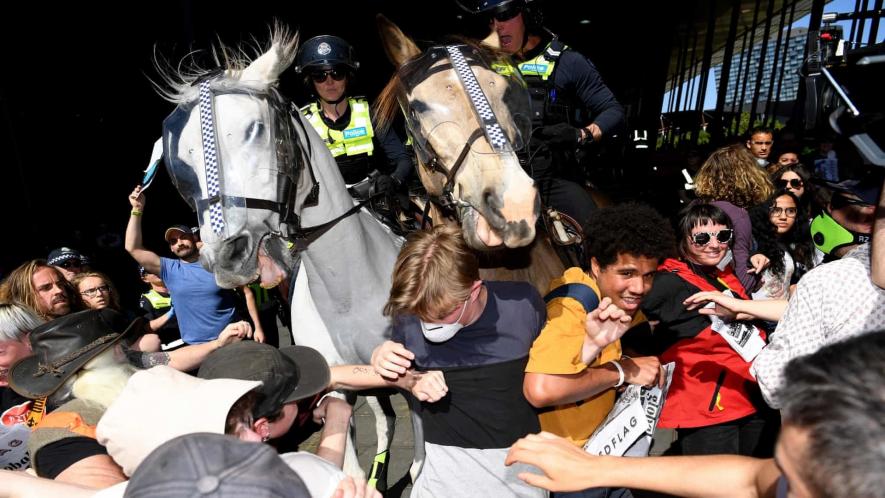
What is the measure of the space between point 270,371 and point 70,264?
4.12m

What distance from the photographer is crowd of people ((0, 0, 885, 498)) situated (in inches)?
50.9

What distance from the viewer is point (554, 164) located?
11.8 ft

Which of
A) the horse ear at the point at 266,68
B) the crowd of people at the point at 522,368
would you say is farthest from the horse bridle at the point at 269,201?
the crowd of people at the point at 522,368

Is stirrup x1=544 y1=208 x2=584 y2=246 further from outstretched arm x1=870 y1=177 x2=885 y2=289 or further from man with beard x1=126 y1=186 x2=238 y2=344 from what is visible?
man with beard x1=126 y1=186 x2=238 y2=344

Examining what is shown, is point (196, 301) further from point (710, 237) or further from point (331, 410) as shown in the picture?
point (710, 237)

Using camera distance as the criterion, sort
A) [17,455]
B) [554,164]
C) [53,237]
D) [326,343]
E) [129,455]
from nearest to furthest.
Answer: [129,455] < [17,455] < [326,343] < [554,164] < [53,237]

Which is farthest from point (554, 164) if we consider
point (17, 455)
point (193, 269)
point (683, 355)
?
point (193, 269)

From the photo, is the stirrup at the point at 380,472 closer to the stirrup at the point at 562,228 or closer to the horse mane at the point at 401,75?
the stirrup at the point at 562,228

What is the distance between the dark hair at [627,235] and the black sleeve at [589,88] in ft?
3.77

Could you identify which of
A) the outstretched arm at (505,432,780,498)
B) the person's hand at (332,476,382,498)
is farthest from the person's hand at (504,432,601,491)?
the person's hand at (332,476,382,498)

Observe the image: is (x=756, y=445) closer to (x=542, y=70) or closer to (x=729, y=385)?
(x=729, y=385)

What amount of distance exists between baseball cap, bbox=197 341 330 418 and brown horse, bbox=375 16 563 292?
0.78 meters

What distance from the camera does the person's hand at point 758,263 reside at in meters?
4.63

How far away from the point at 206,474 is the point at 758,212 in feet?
16.9
